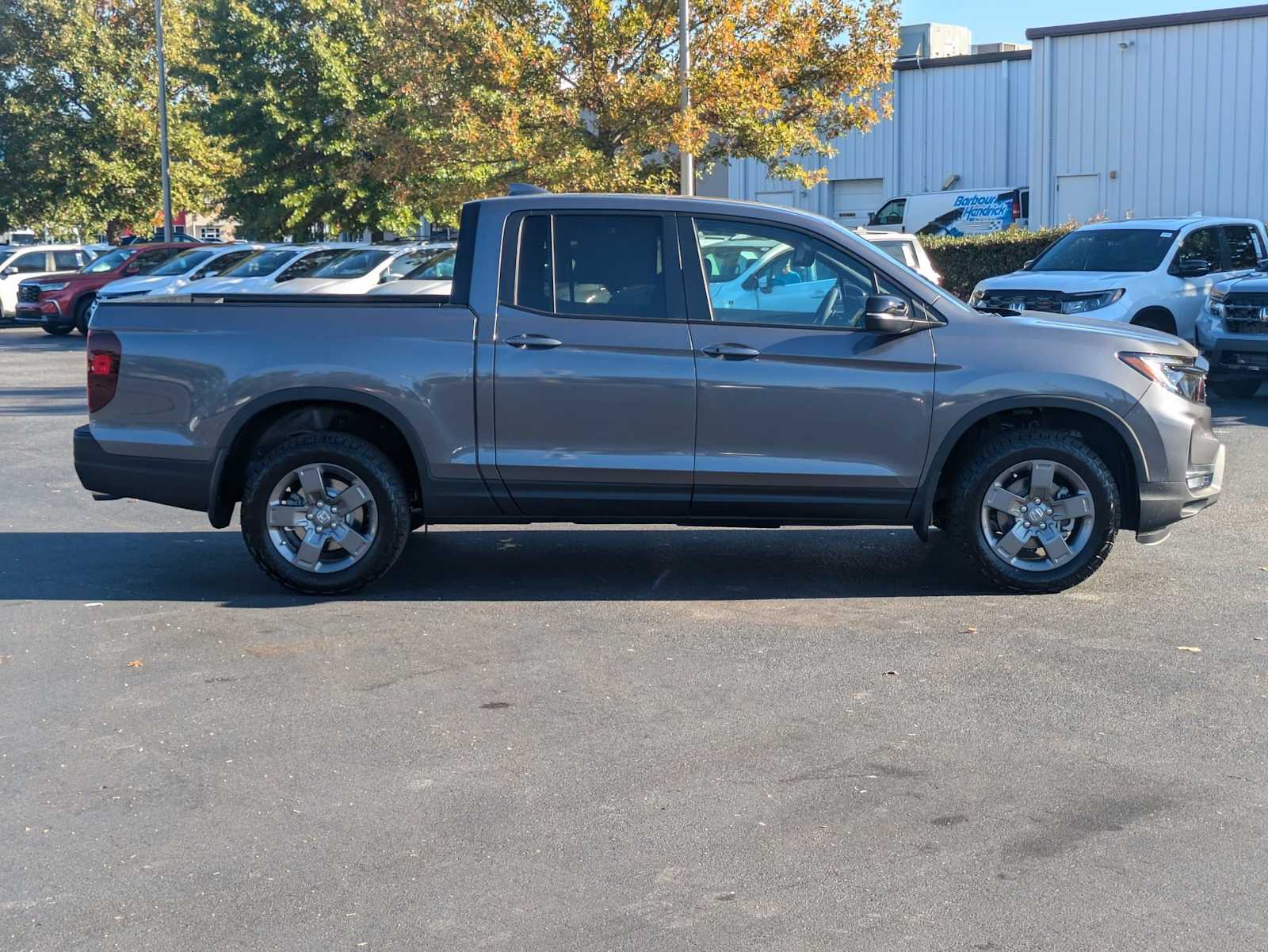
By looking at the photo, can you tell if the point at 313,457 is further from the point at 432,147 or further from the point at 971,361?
the point at 432,147

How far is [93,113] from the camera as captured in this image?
138 ft

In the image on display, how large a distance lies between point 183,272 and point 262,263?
219cm

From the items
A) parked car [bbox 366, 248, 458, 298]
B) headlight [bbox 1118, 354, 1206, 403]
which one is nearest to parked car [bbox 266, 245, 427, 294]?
parked car [bbox 366, 248, 458, 298]

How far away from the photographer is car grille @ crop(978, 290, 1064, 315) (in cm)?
1554

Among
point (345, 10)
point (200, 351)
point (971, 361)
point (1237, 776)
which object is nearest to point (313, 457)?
point (200, 351)

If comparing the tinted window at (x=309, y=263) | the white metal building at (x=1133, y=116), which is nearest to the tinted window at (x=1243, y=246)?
the tinted window at (x=309, y=263)

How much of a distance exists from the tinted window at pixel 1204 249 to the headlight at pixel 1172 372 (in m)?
9.35

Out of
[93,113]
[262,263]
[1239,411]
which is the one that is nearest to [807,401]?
[1239,411]

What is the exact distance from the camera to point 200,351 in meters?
7.20

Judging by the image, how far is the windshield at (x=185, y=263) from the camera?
2669 centimetres

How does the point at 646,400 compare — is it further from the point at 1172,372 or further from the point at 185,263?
the point at 185,263

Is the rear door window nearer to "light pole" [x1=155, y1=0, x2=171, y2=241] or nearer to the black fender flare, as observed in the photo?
the black fender flare

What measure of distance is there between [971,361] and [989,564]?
1.01 m

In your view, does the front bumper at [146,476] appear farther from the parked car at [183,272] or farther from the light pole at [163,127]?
the light pole at [163,127]
